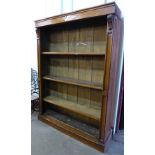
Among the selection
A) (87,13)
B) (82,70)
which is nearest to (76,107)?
(82,70)

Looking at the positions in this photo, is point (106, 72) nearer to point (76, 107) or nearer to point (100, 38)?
point (100, 38)

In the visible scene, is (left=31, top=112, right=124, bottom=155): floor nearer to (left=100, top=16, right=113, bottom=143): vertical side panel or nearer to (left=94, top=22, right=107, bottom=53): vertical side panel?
(left=100, top=16, right=113, bottom=143): vertical side panel

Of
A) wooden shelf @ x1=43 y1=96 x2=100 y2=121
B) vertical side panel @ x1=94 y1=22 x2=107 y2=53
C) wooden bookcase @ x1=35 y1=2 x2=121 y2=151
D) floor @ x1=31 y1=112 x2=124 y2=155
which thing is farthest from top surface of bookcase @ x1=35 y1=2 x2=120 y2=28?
floor @ x1=31 y1=112 x2=124 y2=155

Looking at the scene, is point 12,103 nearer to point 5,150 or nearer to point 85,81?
point 5,150

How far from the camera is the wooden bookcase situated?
1.69 m

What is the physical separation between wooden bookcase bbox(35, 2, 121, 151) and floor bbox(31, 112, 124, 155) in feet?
0.30

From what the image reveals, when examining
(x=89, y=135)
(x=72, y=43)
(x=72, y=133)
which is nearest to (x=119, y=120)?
(x=89, y=135)

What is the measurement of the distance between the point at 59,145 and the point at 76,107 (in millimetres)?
570

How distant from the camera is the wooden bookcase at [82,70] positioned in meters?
1.69

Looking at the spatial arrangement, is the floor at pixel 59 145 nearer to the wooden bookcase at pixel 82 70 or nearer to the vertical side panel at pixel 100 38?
the wooden bookcase at pixel 82 70

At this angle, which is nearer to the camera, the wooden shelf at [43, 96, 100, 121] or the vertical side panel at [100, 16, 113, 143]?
the vertical side panel at [100, 16, 113, 143]

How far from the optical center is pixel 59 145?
1975mm

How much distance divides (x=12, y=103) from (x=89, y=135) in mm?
1705
